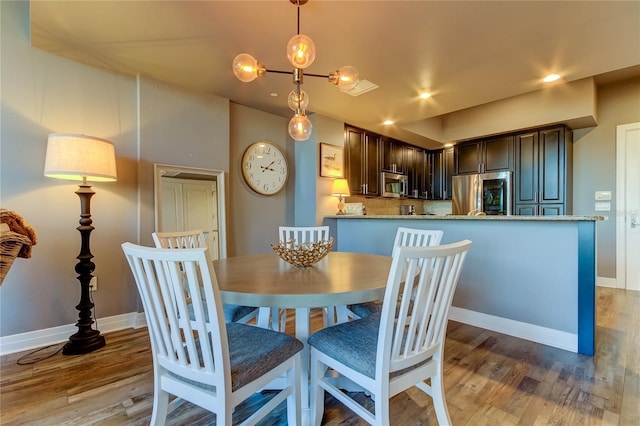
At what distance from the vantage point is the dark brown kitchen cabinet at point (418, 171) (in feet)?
16.6

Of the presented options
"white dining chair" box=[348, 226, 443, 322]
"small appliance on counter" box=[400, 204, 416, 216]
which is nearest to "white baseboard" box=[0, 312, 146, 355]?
"white dining chair" box=[348, 226, 443, 322]

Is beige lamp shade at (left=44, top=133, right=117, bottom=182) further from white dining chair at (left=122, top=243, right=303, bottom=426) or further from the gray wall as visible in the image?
white dining chair at (left=122, top=243, right=303, bottom=426)

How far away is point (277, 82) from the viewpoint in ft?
8.89

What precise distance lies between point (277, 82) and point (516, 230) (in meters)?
2.44

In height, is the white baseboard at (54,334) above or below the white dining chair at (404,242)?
below

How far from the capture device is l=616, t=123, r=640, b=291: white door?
3.71 meters

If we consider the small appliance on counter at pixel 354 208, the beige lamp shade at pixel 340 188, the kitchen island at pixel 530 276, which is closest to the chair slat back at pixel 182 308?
the kitchen island at pixel 530 276

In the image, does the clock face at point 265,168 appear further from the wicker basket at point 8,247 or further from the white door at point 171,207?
the wicker basket at point 8,247

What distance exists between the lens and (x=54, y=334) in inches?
89.5

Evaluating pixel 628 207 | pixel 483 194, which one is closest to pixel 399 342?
pixel 483 194

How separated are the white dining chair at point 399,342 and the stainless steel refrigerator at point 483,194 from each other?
11.3ft

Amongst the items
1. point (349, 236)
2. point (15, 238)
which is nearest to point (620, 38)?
point (349, 236)

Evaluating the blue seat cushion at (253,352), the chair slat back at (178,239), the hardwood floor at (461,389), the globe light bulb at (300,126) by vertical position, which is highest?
the globe light bulb at (300,126)

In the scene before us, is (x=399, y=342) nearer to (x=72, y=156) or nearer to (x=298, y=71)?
(x=298, y=71)
